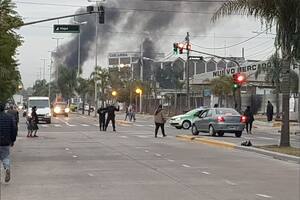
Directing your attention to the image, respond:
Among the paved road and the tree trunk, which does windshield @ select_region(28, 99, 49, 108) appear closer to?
the paved road

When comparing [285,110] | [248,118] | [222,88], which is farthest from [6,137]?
[222,88]

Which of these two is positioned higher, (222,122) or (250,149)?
(222,122)

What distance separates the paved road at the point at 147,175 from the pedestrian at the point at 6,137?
1.55ft

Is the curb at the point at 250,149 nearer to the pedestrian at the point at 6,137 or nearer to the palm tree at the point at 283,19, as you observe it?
the palm tree at the point at 283,19

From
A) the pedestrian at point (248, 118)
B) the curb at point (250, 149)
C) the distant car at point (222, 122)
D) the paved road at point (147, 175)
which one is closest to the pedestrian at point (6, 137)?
the paved road at point (147, 175)

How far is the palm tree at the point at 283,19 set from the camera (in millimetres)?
21516

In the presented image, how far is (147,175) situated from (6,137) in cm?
340

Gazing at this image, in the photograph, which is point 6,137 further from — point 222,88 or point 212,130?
point 222,88

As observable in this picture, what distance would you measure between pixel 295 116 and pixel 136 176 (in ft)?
137

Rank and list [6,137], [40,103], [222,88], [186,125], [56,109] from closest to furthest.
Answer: [6,137] → [186,125] → [40,103] → [222,88] → [56,109]

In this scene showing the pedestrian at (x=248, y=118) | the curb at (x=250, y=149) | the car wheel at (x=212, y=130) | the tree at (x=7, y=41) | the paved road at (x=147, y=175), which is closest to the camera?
the paved road at (x=147, y=175)

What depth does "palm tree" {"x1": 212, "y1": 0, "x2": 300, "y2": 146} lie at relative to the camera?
21516 mm

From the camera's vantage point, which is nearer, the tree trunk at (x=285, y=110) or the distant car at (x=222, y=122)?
the tree trunk at (x=285, y=110)

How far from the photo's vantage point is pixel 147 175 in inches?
590
